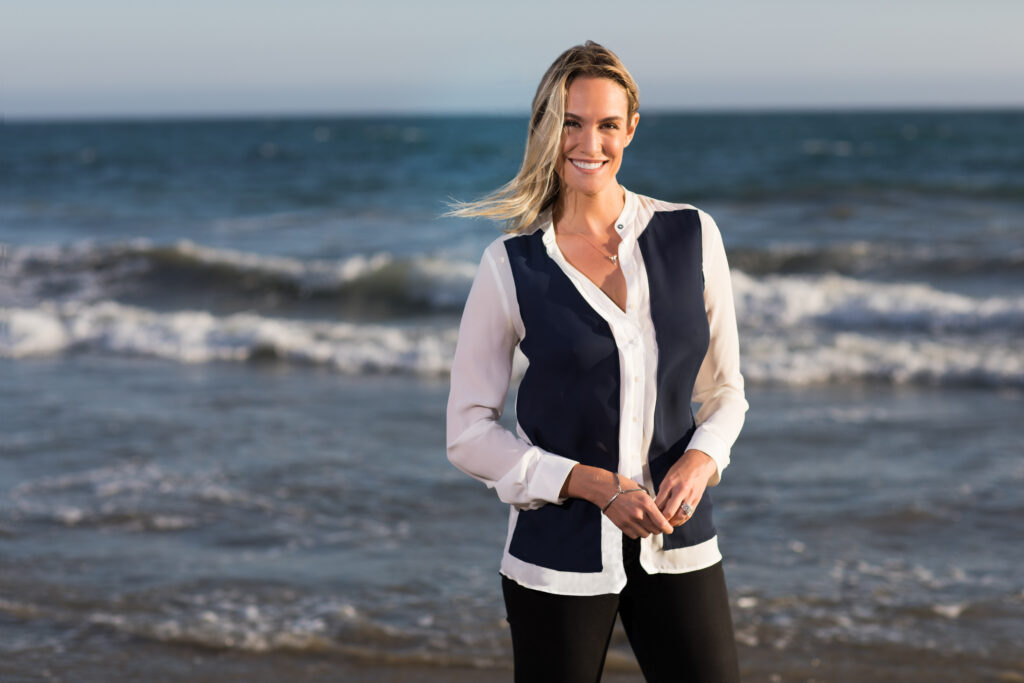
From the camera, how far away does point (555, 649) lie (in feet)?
6.33

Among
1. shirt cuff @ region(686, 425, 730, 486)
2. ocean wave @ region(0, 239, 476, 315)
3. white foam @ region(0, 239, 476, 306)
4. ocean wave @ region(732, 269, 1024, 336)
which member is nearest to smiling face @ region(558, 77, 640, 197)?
shirt cuff @ region(686, 425, 730, 486)

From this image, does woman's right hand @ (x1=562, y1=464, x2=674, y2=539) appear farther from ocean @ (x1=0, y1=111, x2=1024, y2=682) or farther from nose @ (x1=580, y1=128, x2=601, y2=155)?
ocean @ (x1=0, y1=111, x2=1024, y2=682)

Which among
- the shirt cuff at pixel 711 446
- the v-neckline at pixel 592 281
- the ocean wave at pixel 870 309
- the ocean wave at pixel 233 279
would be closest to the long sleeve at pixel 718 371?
the shirt cuff at pixel 711 446

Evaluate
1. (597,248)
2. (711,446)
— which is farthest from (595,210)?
(711,446)

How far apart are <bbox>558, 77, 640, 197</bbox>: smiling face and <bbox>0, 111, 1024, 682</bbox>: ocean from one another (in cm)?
67

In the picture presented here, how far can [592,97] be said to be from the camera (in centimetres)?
190

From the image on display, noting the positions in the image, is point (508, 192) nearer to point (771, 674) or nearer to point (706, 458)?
point (706, 458)

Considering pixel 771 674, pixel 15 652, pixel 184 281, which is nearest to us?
pixel 771 674

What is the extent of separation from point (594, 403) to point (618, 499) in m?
0.19

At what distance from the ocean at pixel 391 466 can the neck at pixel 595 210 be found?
0.64 m

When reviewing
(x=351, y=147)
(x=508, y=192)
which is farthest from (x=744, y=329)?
(x=351, y=147)

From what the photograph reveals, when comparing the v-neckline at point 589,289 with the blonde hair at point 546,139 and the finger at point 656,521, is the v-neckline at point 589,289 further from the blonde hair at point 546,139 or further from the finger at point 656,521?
the finger at point 656,521

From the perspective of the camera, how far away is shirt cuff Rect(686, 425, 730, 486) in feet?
6.29

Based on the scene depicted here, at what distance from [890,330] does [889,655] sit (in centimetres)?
712
